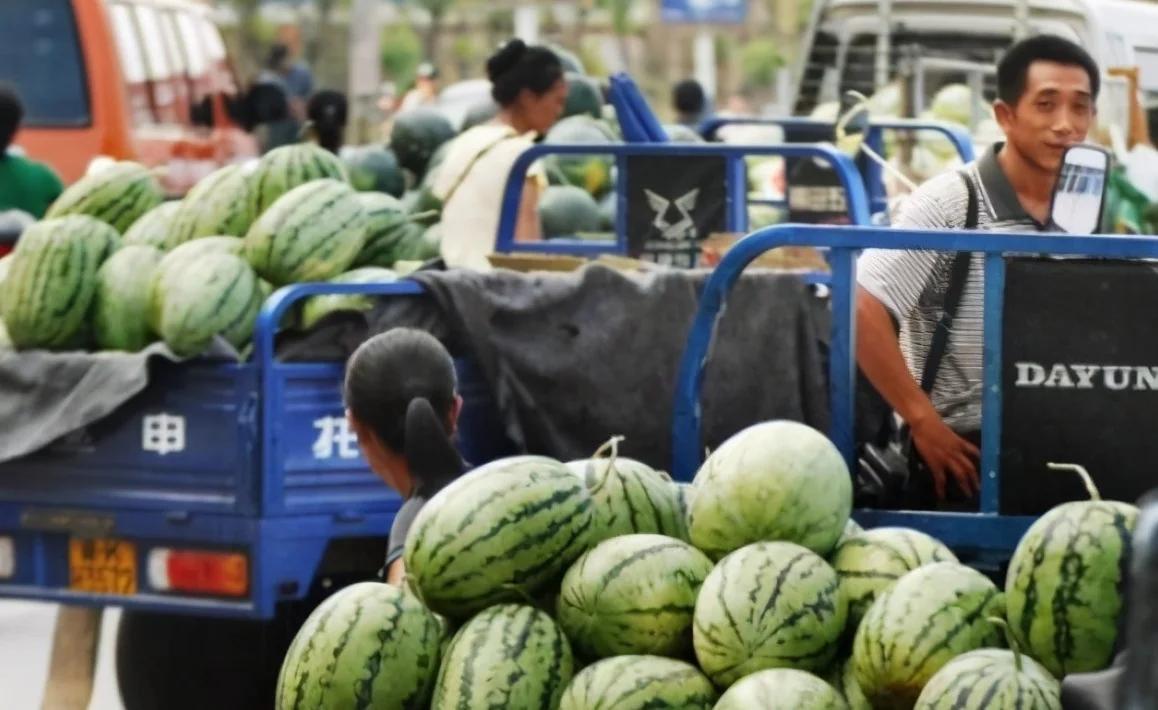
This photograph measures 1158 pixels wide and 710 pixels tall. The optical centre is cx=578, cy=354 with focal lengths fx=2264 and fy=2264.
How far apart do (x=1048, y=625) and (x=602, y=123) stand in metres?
7.80

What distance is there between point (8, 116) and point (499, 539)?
784 centimetres

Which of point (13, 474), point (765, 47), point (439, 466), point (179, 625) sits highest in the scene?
point (439, 466)

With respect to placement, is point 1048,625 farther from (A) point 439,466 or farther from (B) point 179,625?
(B) point 179,625

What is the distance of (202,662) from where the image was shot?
636 cm

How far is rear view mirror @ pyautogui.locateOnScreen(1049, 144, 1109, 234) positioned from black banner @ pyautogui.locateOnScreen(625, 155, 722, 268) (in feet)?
11.0

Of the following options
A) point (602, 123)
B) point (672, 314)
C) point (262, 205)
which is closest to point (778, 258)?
point (672, 314)

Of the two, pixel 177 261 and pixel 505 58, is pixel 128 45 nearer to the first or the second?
pixel 505 58

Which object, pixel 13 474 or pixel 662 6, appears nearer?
pixel 13 474

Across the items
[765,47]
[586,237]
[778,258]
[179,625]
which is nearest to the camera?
[179,625]

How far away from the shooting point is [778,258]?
23.9 feet

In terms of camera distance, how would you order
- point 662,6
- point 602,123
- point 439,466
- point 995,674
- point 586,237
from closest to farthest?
point 995,674, point 439,466, point 586,237, point 602,123, point 662,6

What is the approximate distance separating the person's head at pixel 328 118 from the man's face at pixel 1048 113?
277 inches

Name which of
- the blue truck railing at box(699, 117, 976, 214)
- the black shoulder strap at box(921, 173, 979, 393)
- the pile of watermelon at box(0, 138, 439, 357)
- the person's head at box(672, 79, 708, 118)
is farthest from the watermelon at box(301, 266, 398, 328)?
the person's head at box(672, 79, 708, 118)

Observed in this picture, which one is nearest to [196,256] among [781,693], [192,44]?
[781,693]
